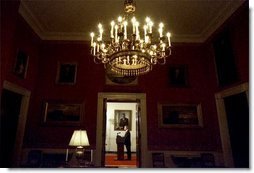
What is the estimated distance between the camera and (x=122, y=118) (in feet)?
17.1

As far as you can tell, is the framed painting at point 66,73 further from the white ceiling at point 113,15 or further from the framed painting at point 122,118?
the framed painting at point 122,118

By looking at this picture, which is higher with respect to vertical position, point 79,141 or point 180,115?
point 180,115

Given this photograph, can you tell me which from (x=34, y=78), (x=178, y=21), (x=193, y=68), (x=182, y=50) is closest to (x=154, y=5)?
(x=178, y=21)

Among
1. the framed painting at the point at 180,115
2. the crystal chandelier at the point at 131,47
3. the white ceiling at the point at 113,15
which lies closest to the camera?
the crystal chandelier at the point at 131,47

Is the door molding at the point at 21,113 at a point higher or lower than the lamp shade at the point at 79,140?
higher

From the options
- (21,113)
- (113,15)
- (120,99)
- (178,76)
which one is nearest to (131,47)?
(113,15)

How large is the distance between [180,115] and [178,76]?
950 millimetres

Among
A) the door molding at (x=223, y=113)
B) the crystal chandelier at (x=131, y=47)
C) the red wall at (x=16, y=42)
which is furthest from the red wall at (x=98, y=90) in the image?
the crystal chandelier at (x=131, y=47)

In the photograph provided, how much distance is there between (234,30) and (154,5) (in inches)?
62.6

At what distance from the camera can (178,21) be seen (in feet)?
13.8

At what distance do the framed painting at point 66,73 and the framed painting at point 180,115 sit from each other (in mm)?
2172

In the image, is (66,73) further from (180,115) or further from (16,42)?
(180,115)

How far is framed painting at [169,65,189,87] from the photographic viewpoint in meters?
4.49

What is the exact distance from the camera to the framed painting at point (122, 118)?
478 cm
